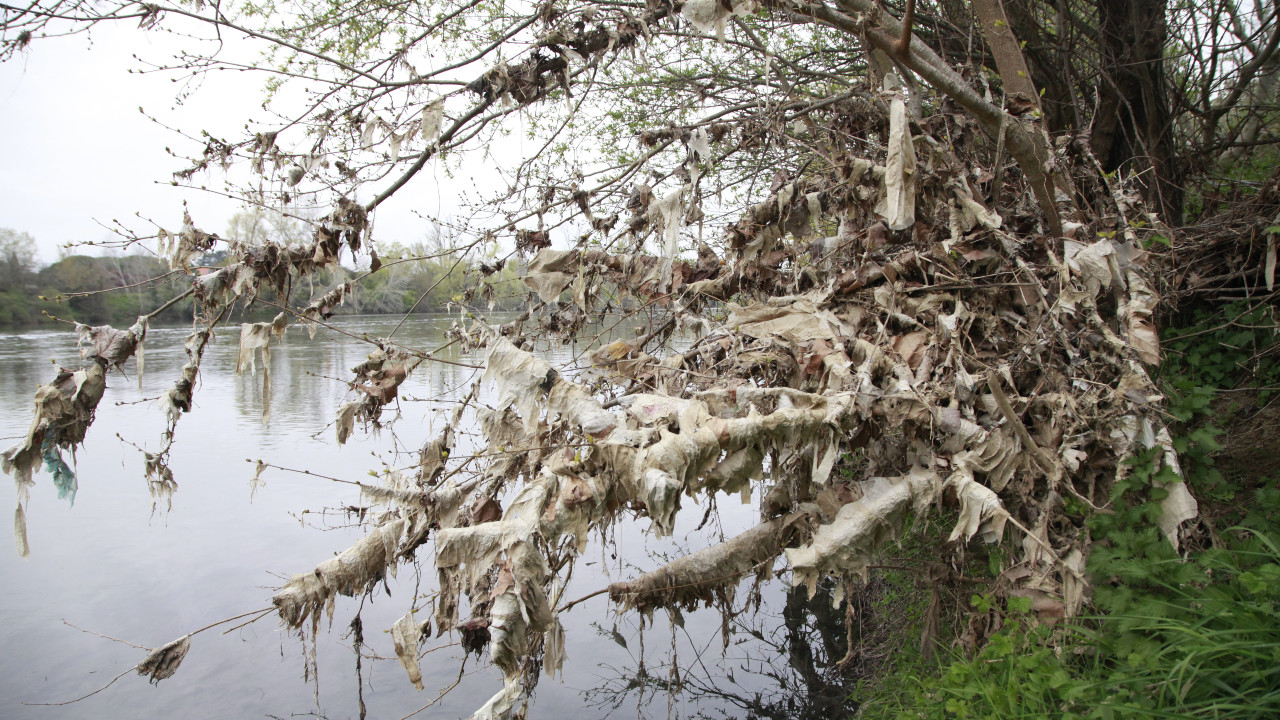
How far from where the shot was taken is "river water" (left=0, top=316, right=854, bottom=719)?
5164 mm

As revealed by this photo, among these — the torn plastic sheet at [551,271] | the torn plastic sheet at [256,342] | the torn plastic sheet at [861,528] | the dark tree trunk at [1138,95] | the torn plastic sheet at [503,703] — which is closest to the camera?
the torn plastic sheet at [503,703]

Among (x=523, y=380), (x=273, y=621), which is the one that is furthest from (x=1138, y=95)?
(x=273, y=621)

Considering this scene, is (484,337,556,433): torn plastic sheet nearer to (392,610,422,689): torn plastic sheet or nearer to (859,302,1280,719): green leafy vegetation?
(392,610,422,689): torn plastic sheet

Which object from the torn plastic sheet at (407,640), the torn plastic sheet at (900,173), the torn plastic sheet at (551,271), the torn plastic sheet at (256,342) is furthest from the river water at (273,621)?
the torn plastic sheet at (900,173)

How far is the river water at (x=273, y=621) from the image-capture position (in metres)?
5.16

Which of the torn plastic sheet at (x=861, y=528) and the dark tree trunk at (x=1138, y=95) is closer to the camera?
the torn plastic sheet at (x=861, y=528)

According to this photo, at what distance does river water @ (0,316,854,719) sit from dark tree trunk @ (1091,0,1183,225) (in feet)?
13.3

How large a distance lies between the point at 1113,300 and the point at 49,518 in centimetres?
987

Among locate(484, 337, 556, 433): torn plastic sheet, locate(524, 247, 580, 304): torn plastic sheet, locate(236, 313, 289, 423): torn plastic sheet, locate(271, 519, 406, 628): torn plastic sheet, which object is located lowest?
locate(271, 519, 406, 628): torn plastic sheet

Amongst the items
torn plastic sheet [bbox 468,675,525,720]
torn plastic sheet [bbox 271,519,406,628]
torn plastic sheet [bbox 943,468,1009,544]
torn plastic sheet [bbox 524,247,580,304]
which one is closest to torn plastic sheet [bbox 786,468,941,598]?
torn plastic sheet [bbox 943,468,1009,544]

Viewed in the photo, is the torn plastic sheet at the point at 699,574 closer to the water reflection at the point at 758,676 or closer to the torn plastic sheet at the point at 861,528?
the torn plastic sheet at the point at 861,528

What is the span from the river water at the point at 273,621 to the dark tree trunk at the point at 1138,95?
4.05m

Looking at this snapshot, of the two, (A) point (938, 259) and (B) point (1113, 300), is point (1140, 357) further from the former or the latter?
(A) point (938, 259)

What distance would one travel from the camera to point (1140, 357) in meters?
2.46
